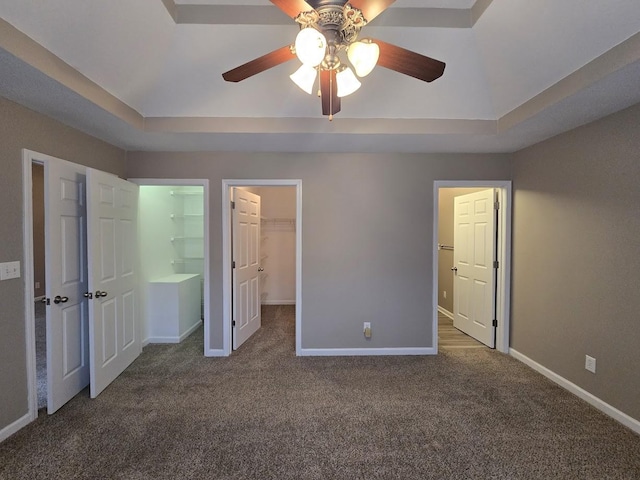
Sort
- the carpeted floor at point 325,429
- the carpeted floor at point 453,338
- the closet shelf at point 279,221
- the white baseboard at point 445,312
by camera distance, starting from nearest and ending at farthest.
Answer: the carpeted floor at point 325,429, the carpeted floor at point 453,338, the white baseboard at point 445,312, the closet shelf at point 279,221

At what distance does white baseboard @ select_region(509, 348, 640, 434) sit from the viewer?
7.20 ft

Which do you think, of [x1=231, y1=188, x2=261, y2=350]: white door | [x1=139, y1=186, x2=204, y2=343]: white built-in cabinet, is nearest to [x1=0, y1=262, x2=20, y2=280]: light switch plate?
[x1=139, y1=186, x2=204, y2=343]: white built-in cabinet

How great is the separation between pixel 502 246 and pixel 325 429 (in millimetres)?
2729

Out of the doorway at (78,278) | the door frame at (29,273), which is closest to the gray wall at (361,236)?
the doorway at (78,278)

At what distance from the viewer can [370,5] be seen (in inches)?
48.4

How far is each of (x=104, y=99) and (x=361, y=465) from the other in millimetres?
2988

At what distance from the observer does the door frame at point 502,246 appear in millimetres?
3461

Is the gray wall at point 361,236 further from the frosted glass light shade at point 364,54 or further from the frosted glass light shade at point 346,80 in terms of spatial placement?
the frosted glass light shade at point 364,54

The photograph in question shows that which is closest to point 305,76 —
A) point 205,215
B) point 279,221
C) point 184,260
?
point 205,215

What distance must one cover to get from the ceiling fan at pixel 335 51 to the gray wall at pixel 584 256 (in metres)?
1.88

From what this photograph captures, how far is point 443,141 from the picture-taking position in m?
3.00

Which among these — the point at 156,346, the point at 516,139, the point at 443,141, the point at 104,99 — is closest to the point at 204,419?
the point at 156,346

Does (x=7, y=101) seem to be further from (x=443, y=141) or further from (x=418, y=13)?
(x=443, y=141)

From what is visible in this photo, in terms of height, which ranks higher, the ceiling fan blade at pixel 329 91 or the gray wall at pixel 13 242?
the ceiling fan blade at pixel 329 91
